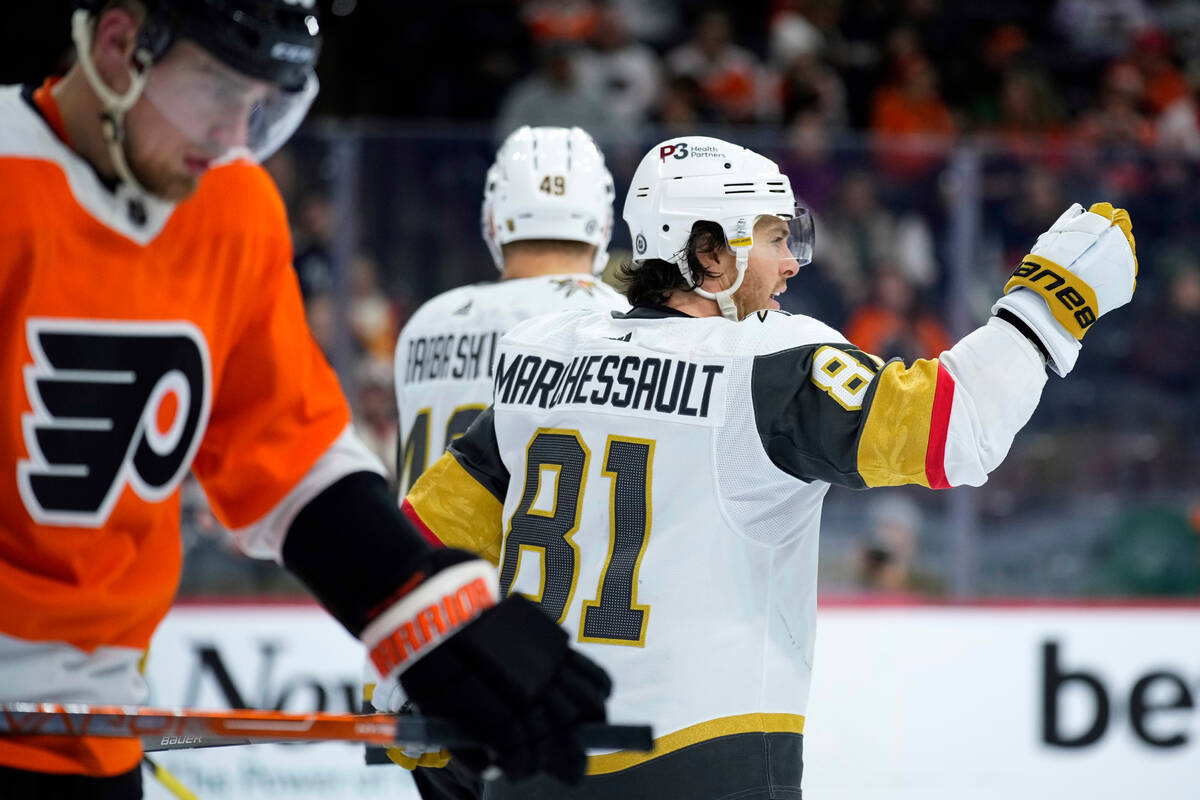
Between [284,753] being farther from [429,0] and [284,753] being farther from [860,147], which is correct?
[429,0]

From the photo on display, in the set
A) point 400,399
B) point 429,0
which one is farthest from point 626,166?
point 429,0

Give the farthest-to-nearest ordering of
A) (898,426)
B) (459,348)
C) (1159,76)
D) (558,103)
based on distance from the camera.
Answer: (1159,76) → (558,103) → (459,348) → (898,426)

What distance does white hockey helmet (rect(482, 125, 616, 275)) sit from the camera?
→ 3518 mm

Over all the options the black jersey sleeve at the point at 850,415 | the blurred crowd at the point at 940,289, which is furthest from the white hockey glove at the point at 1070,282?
the blurred crowd at the point at 940,289

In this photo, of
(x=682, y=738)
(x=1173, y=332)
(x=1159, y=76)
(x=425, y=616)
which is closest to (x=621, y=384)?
(x=682, y=738)

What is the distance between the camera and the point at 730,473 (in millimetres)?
2408

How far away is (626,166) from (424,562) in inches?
173

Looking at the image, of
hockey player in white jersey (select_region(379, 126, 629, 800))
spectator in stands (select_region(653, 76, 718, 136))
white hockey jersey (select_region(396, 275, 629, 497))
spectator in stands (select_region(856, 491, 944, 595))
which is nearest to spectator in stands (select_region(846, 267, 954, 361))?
spectator in stands (select_region(856, 491, 944, 595))

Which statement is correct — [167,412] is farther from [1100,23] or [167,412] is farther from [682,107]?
[1100,23]

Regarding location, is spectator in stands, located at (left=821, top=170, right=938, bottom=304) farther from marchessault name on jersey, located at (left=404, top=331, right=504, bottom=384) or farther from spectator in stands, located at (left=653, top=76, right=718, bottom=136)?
marchessault name on jersey, located at (left=404, top=331, right=504, bottom=384)

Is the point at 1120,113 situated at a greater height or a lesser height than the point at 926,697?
greater

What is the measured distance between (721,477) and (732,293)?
36 centimetres

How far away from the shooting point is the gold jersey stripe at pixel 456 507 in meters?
2.77

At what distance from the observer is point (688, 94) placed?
25.2 ft
